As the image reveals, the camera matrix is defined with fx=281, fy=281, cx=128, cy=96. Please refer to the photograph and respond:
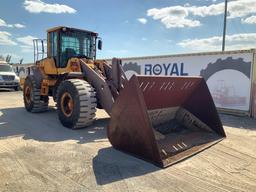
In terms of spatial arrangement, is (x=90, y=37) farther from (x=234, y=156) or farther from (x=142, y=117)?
(x=234, y=156)

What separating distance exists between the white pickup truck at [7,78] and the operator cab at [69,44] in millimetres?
11212

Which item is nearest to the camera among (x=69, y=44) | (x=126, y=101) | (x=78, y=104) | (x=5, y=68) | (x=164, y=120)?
(x=126, y=101)

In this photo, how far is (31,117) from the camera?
→ 28.2ft

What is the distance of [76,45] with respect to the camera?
8.59 metres

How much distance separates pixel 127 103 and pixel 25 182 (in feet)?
6.43

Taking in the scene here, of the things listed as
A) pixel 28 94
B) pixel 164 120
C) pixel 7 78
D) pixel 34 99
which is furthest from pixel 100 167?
pixel 7 78

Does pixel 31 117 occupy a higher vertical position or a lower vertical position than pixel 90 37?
lower

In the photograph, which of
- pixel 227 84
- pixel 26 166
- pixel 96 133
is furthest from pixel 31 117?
pixel 227 84

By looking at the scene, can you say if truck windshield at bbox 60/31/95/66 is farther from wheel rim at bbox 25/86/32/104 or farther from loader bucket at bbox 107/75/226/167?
loader bucket at bbox 107/75/226/167

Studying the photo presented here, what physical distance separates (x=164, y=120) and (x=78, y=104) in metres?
1.99

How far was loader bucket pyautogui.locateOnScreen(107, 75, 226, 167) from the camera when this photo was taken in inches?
179

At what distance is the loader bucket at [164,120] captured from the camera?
14.9ft

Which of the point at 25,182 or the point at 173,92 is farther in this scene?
the point at 173,92

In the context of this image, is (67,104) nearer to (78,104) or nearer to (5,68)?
(78,104)
